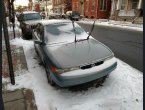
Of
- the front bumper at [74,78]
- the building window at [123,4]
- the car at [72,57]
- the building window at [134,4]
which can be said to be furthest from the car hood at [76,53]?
the building window at [123,4]

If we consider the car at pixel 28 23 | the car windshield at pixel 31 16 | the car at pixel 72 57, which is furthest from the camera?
the car windshield at pixel 31 16

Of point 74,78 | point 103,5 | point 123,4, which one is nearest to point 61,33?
point 74,78

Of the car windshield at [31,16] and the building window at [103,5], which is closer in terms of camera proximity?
the car windshield at [31,16]

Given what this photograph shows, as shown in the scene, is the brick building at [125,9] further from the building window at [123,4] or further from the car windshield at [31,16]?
the car windshield at [31,16]

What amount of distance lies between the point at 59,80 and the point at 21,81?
157cm

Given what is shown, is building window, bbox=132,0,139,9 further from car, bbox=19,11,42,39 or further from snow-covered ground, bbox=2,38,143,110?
snow-covered ground, bbox=2,38,143,110

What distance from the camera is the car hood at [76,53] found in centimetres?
396

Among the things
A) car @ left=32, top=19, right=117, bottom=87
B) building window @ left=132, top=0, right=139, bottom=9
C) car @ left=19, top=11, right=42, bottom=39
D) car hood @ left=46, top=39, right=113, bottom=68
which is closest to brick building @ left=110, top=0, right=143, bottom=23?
building window @ left=132, top=0, right=139, bottom=9

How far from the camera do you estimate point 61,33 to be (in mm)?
5492

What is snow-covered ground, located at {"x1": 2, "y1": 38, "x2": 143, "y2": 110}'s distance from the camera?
366 centimetres

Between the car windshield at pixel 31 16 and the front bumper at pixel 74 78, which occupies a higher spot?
the car windshield at pixel 31 16

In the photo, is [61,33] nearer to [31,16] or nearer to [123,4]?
[31,16]

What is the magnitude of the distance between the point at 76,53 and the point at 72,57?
0.25 metres

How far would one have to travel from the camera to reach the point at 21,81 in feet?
16.0
